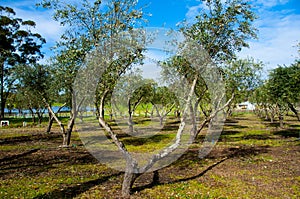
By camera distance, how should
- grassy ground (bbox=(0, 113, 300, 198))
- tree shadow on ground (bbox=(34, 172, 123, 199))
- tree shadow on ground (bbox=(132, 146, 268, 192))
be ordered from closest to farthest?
tree shadow on ground (bbox=(34, 172, 123, 199)) → grassy ground (bbox=(0, 113, 300, 198)) → tree shadow on ground (bbox=(132, 146, 268, 192))

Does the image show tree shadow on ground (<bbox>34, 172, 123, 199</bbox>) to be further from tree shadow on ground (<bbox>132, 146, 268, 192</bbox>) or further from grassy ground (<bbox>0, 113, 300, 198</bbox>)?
tree shadow on ground (<bbox>132, 146, 268, 192</bbox>)

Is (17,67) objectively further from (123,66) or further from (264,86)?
(264,86)

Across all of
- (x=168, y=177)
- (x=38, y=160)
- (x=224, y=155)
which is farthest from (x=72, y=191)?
(x=224, y=155)

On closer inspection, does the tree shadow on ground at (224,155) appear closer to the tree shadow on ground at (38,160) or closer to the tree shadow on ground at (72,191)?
the tree shadow on ground at (72,191)

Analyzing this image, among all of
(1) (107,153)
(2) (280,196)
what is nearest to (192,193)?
(2) (280,196)

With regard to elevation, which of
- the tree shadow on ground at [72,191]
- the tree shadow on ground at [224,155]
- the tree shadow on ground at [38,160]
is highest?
the tree shadow on ground at [38,160]

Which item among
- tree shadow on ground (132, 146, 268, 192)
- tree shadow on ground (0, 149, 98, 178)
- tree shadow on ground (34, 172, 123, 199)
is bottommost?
tree shadow on ground (132, 146, 268, 192)

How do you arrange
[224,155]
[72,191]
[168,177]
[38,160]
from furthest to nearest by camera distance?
[224,155] → [38,160] → [168,177] → [72,191]

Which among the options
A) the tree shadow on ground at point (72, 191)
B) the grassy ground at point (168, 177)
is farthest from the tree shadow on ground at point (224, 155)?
the tree shadow on ground at point (72, 191)

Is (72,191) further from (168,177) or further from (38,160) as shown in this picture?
(38,160)

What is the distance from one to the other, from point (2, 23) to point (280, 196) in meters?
46.0

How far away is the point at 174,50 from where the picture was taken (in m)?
16.7

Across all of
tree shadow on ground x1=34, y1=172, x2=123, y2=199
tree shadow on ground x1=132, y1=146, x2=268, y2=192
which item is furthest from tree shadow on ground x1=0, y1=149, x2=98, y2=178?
tree shadow on ground x1=132, y1=146, x2=268, y2=192

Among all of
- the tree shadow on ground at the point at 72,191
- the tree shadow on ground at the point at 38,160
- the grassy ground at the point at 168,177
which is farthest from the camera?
the tree shadow on ground at the point at 38,160
